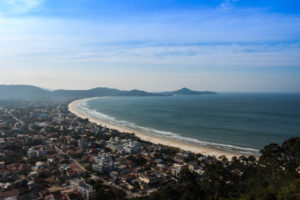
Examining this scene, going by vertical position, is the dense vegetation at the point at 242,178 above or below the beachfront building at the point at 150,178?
above

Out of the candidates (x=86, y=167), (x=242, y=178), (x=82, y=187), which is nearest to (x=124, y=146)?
(x=86, y=167)

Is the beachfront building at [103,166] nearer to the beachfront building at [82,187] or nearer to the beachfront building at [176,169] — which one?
the beachfront building at [82,187]

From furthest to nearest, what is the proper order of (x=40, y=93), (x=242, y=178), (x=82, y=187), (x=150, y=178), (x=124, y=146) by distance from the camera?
(x=40, y=93)
(x=124, y=146)
(x=150, y=178)
(x=82, y=187)
(x=242, y=178)

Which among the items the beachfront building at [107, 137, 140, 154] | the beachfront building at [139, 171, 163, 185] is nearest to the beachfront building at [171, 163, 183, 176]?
the beachfront building at [139, 171, 163, 185]

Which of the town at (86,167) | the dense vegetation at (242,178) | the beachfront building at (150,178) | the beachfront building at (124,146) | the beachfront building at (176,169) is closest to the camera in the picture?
the dense vegetation at (242,178)

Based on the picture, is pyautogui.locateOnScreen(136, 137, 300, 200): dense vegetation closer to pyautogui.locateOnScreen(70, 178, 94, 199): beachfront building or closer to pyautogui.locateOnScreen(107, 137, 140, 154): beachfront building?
pyautogui.locateOnScreen(70, 178, 94, 199): beachfront building

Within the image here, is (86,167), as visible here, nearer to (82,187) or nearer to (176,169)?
(82,187)

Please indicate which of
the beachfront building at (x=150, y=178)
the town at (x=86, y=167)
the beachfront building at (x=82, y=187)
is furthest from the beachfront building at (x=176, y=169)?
the beachfront building at (x=82, y=187)
